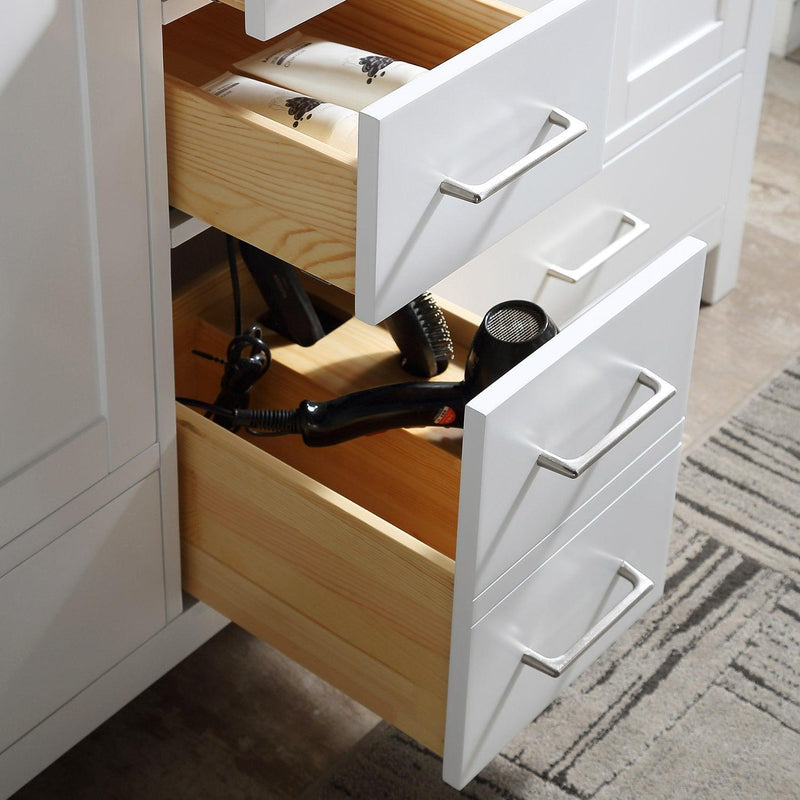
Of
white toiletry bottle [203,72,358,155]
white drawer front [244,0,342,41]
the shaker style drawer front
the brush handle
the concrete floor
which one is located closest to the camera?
white drawer front [244,0,342,41]

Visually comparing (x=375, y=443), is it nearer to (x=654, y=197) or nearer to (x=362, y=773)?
(x=362, y=773)

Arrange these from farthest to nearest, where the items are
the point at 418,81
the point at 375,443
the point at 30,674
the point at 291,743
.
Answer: the point at 291,743, the point at 375,443, the point at 30,674, the point at 418,81

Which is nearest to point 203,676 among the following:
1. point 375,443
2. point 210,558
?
point 210,558

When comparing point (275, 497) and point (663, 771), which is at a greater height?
point (275, 497)

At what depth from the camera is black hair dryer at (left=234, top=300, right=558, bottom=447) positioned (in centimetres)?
98

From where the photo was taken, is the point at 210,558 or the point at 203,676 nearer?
the point at 210,558

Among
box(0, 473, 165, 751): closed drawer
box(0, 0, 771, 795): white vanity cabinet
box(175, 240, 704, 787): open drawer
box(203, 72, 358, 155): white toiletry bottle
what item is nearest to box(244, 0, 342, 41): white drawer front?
box(0, 0, 771, 795): white vanity cabinet

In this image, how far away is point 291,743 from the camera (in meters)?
1.24

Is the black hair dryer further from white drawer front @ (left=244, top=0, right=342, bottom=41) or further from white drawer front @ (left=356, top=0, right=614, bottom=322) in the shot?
white drawer front @ (left=244, top=0, right=342, bottom=41)

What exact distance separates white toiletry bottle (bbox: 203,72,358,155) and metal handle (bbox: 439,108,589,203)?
103mm

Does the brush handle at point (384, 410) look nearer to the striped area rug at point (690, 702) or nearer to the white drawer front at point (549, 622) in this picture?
the white drawer front at point (549, 622)

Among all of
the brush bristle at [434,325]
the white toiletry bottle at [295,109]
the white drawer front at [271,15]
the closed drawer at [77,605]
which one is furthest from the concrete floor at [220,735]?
the white drawer front at [271,15]

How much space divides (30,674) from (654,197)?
2.89ft

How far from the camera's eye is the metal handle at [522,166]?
2.68 feet
